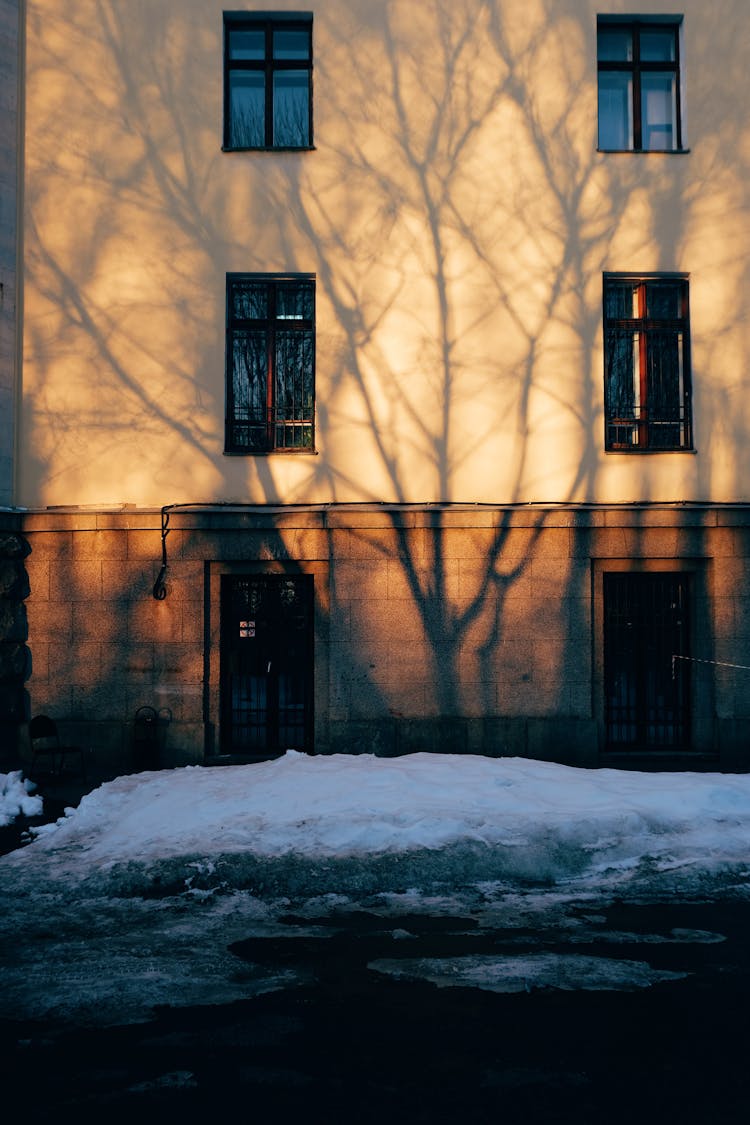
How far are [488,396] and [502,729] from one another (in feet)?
14.9

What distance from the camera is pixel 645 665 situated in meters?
→ 13.1

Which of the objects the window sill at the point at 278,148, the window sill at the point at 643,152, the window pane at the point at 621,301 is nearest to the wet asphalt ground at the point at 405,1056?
the window pane at the point at 621,301

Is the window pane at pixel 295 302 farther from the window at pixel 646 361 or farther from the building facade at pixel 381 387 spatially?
the window at pixel 646 361

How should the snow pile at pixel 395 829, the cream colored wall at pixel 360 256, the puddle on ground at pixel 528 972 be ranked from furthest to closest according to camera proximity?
the cream colored wall at pixel 360 256 < the snow pile at pixel 395 829 < the puddle on ground at pixel 528 972

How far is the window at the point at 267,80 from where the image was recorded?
13297 millimetres

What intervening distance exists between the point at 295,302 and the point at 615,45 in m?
5.93

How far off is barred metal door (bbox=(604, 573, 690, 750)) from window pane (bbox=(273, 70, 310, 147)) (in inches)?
299

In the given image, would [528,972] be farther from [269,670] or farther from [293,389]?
[293,389]

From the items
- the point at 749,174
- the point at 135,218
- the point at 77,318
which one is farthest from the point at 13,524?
the point at 749,174

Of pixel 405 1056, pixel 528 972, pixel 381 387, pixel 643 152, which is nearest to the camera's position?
pixel 405 1056

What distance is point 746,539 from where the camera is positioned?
12.9m

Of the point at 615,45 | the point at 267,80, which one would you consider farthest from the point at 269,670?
the point at 615,45

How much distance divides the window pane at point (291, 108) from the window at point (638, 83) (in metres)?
4.22

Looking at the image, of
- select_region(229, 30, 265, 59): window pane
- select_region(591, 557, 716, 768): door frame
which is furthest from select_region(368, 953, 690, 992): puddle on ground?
select_region(229, 30, 265, 59): window pane
